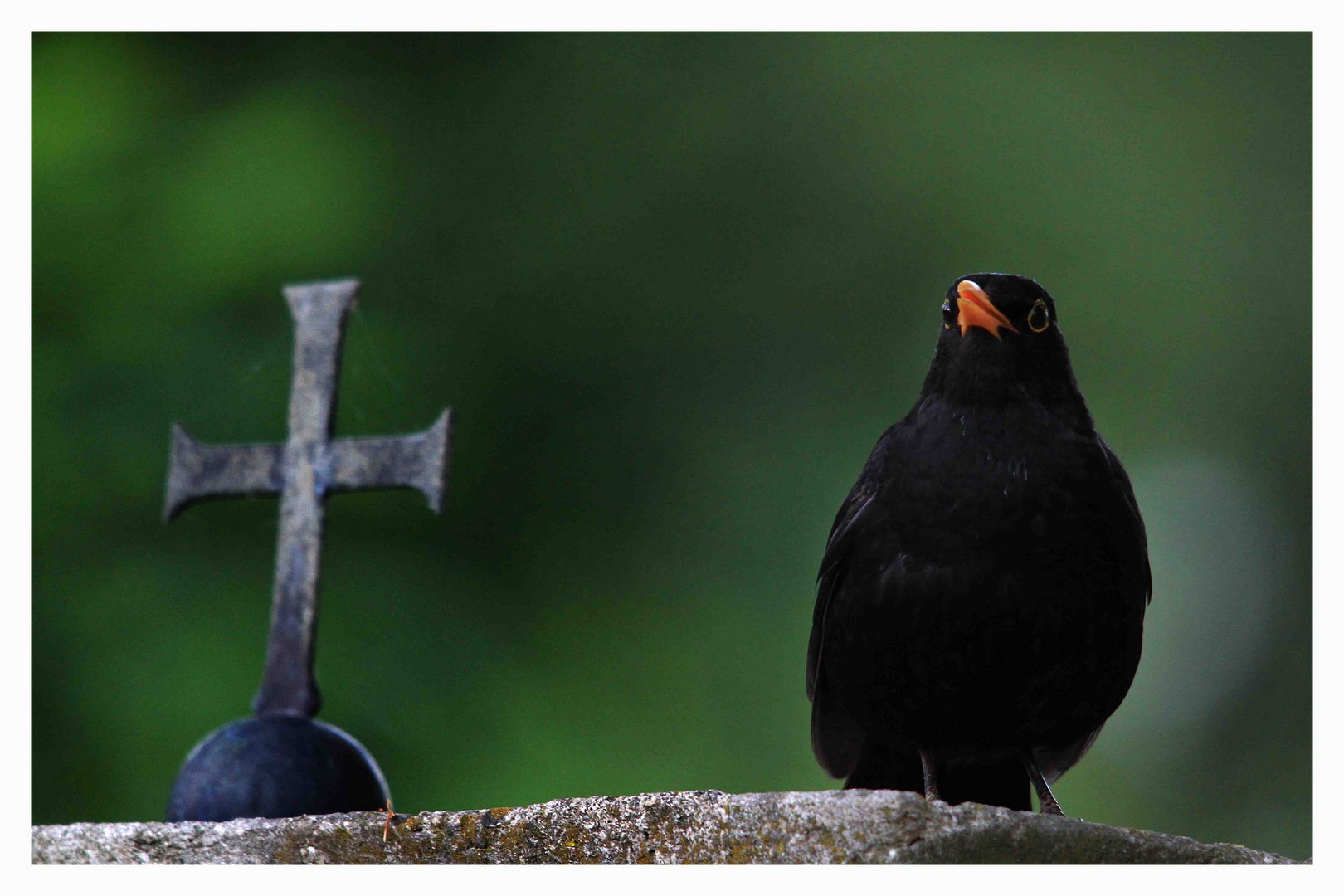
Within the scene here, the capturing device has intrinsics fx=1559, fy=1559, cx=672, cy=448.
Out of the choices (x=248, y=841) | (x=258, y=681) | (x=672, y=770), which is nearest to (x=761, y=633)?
(x=672, y=770)

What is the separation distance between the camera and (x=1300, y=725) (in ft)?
12.5

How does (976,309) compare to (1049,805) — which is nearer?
(976,309)

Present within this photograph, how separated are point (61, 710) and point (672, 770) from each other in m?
1.90

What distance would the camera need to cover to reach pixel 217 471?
3521 mm

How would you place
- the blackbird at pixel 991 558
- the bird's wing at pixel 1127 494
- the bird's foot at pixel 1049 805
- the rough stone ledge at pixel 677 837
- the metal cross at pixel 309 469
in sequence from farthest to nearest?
the metal cross at pixel 309 469, the bird's foot at pixel 1049 805, the bird's wing at pixel 1127 494, the blackbird at pixel 991 558, the rough stone ledge at pixel 677 837

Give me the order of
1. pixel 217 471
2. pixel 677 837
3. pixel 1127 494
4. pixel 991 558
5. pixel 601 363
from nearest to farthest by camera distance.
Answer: pixel 677 837
pixel 991 558
pixel 1127 494
pixel 217 471
pixel 601 363

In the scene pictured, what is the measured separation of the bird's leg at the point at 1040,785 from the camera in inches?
101

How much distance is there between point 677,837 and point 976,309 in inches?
35.5

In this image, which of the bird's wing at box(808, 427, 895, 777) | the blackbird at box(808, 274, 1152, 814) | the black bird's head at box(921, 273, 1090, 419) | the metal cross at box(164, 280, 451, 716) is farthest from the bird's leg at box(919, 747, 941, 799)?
the metal cross at box(164, 280, 451, 716)

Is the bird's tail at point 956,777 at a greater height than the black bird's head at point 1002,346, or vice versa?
the black bird's head at point 1002,346

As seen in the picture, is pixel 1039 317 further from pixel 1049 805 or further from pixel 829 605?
pixel 1049 805

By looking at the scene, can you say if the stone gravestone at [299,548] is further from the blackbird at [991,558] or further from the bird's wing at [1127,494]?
the bird's wing at [1127,494]

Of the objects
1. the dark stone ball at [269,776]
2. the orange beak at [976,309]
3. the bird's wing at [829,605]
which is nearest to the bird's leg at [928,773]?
the bird's wing at [829,605]

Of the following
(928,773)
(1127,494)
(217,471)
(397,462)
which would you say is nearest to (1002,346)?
(1127,494)
